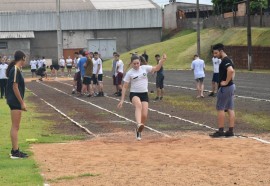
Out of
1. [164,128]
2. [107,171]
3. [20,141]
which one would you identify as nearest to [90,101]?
[164,128]

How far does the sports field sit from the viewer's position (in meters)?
10.6

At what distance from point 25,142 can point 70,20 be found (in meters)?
72.6

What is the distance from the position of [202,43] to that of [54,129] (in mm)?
55216

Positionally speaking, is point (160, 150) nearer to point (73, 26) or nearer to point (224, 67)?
point (224, 67)

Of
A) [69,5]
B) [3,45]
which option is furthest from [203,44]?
[3,45]

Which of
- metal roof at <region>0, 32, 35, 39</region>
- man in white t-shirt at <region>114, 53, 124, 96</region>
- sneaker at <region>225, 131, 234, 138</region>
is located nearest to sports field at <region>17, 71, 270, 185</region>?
sneaker at <region>225, 131, 234, 138</region>

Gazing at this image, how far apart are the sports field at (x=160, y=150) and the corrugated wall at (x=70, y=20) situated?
208 ft

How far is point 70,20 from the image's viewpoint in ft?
285

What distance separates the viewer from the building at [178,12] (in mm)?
94250

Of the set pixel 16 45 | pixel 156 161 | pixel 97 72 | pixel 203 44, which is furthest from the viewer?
pixel 16 45

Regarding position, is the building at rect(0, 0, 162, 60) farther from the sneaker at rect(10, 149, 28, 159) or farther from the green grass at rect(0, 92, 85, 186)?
the sneaker at rect(10, 149, 28, 159)

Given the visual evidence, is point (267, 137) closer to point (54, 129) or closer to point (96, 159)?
point (96, 159)

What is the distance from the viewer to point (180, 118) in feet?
66.6

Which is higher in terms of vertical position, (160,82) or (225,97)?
(225,97)
